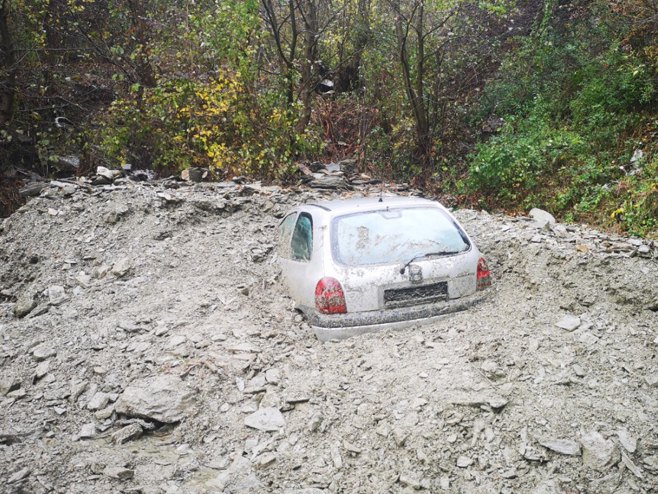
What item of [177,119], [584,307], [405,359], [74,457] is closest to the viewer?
[74,457]

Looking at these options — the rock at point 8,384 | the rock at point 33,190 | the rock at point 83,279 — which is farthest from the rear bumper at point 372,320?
the rock at point 33,190

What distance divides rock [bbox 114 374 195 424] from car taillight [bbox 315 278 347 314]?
4.40 ft

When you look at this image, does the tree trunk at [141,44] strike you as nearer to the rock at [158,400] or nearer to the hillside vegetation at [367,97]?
the hillside vegetation at [367,97]

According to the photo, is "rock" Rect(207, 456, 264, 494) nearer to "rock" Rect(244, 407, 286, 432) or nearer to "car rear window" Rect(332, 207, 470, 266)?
"rock" Rect(244, 407, 286, 432)

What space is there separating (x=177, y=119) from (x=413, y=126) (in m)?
5.89

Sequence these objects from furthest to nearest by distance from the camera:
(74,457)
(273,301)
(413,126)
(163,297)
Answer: (413,126), (163,297), (273,301), (74,457)

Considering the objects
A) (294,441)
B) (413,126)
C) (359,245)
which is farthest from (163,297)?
(413,126)

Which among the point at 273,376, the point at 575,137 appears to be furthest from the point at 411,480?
the point at 575,137

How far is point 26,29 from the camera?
1338 centimetres

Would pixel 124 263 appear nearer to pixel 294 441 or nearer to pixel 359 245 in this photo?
pixel 359 245

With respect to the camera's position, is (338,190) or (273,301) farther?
(338,190)

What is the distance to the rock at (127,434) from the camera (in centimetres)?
432

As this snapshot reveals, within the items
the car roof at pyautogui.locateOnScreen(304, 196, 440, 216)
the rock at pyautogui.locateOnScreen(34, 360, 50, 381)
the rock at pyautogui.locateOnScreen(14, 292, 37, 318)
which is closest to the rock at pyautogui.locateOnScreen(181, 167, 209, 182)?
the rock at pyautogui.locateOnScreen(14, 292, 37, 318)

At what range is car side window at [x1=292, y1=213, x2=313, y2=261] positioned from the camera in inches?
229
